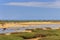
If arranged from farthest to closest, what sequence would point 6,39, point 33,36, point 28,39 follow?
point 33,36 < point 28,39 < point 6,39

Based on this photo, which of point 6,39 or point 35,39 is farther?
point 35,39

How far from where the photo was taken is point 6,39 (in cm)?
3253

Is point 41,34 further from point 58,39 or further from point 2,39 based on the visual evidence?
point 2,39

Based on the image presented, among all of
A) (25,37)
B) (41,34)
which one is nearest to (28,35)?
(25,37)

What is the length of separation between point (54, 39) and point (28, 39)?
6422 mm

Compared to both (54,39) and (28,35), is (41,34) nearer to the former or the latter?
(28,35)

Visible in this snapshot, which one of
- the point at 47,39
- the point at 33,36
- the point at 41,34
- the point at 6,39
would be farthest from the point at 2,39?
the point at 41,34

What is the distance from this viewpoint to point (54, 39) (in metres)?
34.3

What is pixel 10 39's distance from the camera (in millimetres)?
33156

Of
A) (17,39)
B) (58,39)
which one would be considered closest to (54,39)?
(58,39)

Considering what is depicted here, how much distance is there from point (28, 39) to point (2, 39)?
299 inches

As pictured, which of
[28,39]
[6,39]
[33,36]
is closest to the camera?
[6,39]

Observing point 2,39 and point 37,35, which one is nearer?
point 2,39

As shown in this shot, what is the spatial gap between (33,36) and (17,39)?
26.9 feet
